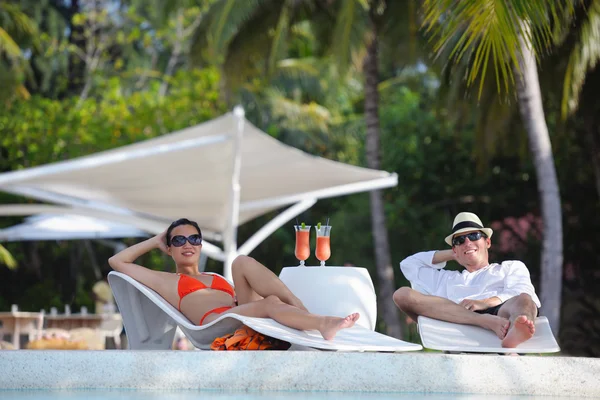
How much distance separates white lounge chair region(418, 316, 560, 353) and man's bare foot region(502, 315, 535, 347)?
53mm

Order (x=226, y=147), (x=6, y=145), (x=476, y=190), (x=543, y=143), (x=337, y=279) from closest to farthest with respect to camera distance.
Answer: (x=337, y=279) → (x=226, y=147) → (x=543, y=143) → (x=476, y=190) → (x=6, y=145)

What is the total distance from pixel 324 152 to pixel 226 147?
1226cm

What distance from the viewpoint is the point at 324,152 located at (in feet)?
70.4

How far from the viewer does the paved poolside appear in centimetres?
411

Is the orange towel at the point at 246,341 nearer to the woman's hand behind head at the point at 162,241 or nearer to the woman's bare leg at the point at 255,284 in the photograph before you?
the woman's bare leg at the point at 255,284

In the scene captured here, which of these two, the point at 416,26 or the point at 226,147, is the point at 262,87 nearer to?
the point at 416,26

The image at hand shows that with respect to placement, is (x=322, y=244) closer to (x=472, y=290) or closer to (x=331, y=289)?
(x=331, y=289)

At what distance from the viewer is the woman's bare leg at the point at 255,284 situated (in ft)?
15.8

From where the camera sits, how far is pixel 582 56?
10672 mm


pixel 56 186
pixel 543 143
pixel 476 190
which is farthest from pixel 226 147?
pixel 476 190

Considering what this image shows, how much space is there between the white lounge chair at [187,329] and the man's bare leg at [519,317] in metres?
0.46

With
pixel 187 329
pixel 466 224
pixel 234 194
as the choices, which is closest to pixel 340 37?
pixel 234 194

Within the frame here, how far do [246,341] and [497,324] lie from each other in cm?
127

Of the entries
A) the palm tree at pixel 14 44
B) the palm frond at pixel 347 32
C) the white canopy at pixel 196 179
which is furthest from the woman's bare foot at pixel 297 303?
the palm tree at pixel 14 44
